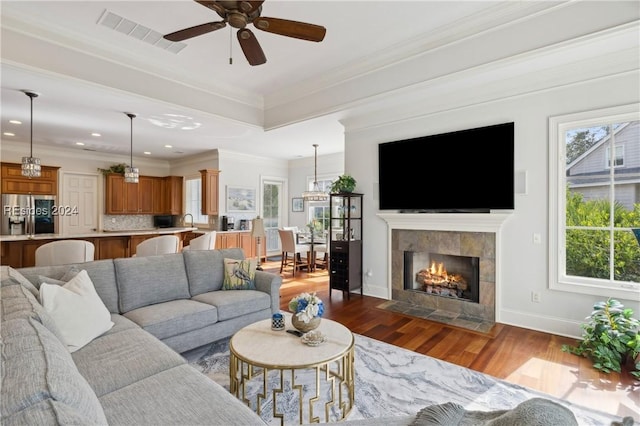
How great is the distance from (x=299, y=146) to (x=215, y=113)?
8.13ft

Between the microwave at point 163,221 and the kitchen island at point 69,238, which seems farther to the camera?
the microwave at point 163,221

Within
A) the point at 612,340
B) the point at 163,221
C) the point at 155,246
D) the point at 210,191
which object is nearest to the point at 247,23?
the point at 155,246

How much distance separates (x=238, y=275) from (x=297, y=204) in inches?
213

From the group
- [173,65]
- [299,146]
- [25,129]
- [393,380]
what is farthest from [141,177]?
[393,380]

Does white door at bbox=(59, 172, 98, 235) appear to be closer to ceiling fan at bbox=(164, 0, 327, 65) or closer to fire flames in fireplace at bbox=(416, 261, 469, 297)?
ceiling fan at bbox=(164, 0, 327, 65)

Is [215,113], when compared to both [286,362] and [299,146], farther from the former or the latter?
[286,362]

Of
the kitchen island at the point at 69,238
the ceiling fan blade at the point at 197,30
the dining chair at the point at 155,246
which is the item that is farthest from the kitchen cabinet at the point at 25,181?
the ceiling fan blade at the point at 197,30

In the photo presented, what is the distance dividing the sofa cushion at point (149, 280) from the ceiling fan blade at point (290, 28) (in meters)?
2.38

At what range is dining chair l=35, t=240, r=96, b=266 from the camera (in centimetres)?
355

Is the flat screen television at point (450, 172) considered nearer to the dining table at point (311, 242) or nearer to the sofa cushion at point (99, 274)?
the dining table at point (311, 242)

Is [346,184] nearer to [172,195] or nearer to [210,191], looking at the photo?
[210,191]

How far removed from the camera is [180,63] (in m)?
3.99

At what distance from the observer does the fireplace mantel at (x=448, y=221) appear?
3.67 meters

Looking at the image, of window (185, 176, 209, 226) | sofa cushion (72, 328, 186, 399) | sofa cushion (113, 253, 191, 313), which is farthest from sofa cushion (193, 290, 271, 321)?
window (185, 176, 209, 226)
